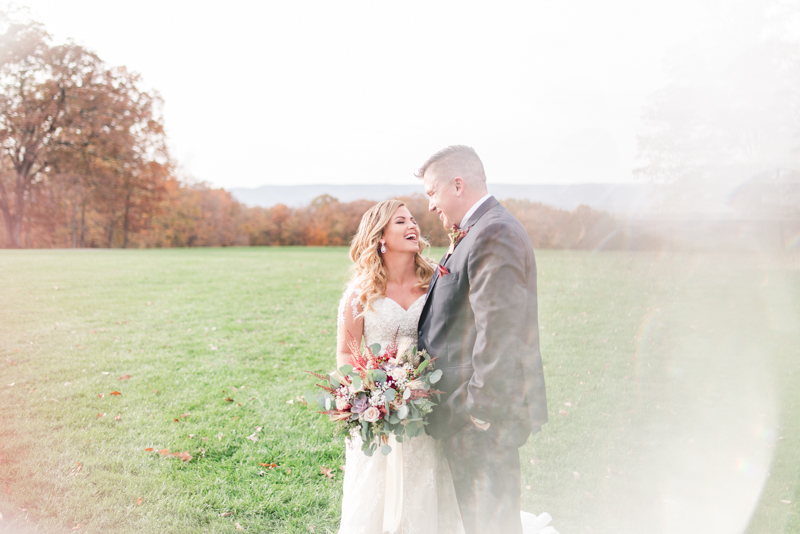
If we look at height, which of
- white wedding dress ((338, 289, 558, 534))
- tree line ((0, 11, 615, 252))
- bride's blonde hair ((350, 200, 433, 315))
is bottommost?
white wedding dress ((338, 289, 558, 534))

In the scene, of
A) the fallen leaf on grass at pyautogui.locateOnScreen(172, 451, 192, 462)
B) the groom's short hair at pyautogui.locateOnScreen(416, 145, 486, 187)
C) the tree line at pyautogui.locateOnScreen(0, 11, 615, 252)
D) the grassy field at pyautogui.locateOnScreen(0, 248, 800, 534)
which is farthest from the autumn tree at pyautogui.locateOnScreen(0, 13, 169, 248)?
the groom's short hair at pyautogui.locateOnScreen(416, 145, 486, 187)

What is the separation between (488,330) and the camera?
2.32 m

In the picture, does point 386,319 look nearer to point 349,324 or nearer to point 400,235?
point 349,324

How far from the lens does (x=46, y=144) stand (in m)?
26.2

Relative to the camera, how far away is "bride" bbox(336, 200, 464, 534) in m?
3.07

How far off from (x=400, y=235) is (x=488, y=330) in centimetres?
142

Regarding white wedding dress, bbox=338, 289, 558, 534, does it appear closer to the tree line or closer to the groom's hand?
the groom's hand

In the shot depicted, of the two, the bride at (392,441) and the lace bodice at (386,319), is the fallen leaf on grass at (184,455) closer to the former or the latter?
the bride at (392,441)

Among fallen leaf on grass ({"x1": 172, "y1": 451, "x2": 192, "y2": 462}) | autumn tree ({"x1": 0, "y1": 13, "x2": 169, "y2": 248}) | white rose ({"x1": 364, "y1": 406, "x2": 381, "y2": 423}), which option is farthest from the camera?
autumn tree ({"x1": 0, "y1": 13, "x2": 169, "y2": 248})

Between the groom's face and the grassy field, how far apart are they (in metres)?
2.96

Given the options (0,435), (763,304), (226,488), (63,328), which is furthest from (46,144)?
(763,304)

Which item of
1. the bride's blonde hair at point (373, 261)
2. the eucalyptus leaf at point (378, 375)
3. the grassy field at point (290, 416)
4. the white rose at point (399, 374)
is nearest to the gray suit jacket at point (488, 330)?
the white rose at point (399, 374)

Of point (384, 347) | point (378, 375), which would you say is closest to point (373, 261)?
point (384, 347)

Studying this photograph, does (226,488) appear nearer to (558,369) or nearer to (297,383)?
(297,383)
